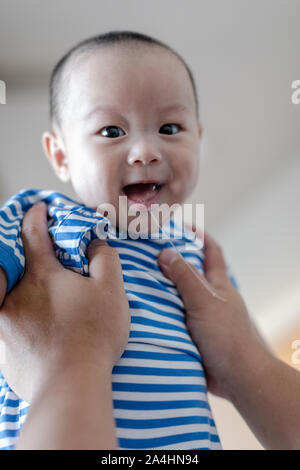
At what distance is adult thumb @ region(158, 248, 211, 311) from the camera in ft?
2.18

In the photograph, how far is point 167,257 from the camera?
0.69 metres

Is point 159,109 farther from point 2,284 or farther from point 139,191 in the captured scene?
point 2,284

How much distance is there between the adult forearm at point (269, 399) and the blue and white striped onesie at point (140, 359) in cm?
6

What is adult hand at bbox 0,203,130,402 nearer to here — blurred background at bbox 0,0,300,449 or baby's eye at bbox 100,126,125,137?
baby's eye at bbox 100,126,125,137

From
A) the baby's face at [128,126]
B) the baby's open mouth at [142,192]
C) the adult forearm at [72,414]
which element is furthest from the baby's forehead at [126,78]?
the adult forearm at [72,414]

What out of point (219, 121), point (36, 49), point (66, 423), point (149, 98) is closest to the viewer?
point (66, 423)

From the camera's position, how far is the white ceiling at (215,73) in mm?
851

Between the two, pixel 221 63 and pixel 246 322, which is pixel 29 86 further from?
pixel 246 322

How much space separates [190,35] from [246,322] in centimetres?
68

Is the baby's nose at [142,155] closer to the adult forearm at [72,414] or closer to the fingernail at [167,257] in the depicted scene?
the fingernail at [167,257]

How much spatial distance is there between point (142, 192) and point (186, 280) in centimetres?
16

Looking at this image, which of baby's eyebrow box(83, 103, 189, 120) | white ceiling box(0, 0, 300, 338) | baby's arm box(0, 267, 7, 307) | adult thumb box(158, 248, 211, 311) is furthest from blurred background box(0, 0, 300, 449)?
baby's arm box(0, 267, 7, 307)

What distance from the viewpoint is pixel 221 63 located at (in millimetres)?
1026
